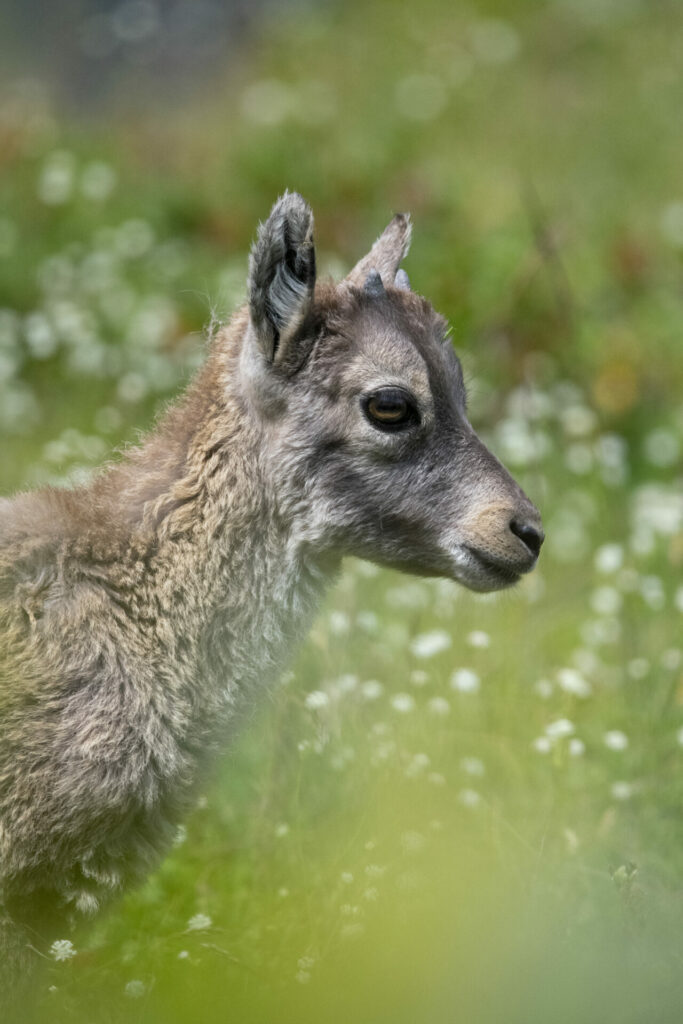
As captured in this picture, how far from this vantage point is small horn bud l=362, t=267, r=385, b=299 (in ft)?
19.9

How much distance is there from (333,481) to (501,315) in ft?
18.7

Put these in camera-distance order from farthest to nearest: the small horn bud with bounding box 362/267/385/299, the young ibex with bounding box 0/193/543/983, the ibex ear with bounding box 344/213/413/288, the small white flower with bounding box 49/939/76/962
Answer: the ibex ear with bounding box 344/213/413/288 < the small horn bud with bounding box 362/267/385/299 < the young ibex with bounding box 0/193/543/983 < the small white flower with bounding box 49/939/76/962

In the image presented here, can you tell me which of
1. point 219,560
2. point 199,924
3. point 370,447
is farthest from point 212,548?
point 199,924

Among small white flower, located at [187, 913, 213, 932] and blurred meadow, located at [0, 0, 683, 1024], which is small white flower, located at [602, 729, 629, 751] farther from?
small white flower, located at [187, 913, 213, 932]

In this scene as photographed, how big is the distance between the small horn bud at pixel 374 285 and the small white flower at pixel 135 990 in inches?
118

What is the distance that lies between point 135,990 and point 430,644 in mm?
2448

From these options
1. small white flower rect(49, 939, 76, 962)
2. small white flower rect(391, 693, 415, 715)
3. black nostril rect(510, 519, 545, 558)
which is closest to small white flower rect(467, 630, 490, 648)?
small white flower rect(391, 693, 415, 715)

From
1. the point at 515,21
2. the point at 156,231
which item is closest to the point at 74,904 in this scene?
the point at 156,231

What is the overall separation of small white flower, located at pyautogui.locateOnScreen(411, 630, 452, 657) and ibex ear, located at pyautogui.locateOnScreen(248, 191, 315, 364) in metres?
1.94

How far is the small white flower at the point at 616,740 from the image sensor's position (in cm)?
690

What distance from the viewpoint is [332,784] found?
682 cm

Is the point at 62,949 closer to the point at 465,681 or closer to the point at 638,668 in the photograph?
the point at 465,681

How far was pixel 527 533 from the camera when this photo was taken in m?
5.88

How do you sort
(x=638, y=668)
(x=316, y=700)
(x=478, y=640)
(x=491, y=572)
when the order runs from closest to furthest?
(x=491, y=572)
(x=316, y=700)
(x=478, y=640)
(x=638, y=668)
